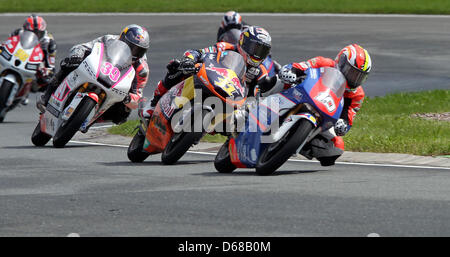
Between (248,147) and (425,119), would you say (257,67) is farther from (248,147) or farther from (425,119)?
(425,119)

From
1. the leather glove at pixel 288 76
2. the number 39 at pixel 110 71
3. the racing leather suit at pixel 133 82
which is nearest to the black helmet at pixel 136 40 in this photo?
the racing leather suit at pixel 133 82

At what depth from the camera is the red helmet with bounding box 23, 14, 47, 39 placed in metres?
17.9

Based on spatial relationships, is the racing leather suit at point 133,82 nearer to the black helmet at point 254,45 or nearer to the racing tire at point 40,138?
the racing tire at point 40,138

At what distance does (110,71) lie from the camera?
13227 millimetres

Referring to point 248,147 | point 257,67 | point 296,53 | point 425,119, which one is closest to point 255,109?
point 248,147

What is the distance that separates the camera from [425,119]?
51.5 ft

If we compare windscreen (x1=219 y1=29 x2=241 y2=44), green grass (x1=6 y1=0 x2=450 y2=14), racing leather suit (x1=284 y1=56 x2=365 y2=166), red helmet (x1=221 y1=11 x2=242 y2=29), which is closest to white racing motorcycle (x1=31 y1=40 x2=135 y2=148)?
windscreen (x1=219 y1=29 x2=241 y2=44)

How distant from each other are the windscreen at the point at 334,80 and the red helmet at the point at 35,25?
869 cm

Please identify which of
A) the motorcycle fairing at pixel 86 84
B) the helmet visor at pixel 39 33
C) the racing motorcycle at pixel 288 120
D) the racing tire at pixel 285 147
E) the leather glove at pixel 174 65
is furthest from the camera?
the helmet visor at pixel 39 33

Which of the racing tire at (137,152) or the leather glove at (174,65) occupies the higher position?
the leather glove at (174,65)

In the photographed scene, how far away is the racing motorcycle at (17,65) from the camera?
1747cm

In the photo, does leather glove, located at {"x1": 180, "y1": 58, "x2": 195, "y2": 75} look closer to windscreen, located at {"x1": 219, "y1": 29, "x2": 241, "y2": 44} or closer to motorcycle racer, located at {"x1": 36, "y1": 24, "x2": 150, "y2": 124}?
motorcycle racer, located at {"x1": 36, "y1": 24, "x2": 150, "y2": 124}

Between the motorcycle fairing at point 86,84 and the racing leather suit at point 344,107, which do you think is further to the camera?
the motorcycle fairing at point 86,84

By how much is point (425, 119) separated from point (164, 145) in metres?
5.47
